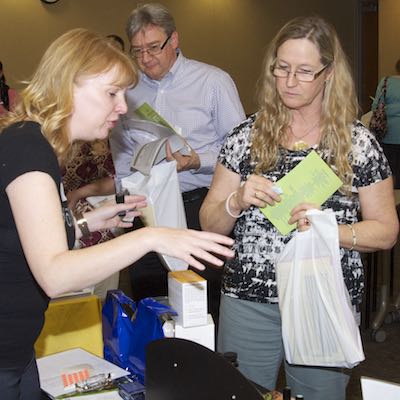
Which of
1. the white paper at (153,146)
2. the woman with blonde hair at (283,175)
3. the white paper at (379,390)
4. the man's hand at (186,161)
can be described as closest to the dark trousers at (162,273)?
the man's hand at (186,161)

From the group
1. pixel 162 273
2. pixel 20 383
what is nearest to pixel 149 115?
pixel 162 273

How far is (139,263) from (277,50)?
143 centimetres

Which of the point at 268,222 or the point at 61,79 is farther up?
the point at 61,79

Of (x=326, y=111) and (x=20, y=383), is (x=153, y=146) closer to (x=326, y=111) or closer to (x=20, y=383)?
(x=326, y=111)

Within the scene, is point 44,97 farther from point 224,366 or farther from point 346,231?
point 346,231

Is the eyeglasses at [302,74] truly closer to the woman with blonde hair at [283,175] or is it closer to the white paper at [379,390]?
the woman with blonde hair at [283,175]

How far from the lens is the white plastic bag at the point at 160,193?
7.22ft

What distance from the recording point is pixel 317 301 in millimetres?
1812

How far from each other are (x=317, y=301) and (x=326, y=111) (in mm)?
536

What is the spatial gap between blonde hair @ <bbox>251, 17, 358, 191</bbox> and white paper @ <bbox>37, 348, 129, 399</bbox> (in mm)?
684

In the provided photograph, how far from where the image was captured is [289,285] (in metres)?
1.84

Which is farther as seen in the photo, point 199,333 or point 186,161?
point 186,161

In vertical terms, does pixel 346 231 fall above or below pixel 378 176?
below

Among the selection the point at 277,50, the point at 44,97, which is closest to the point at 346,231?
the point at 277,50
